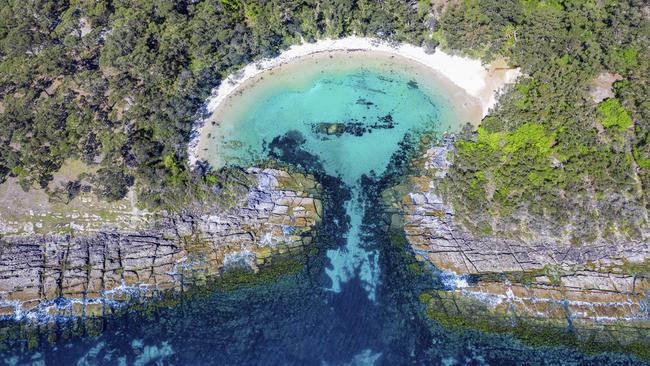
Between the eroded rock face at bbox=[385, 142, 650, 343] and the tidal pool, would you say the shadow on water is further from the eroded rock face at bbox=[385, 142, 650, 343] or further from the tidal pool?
the eroded rock face at bbox=[385, 142, 650, 343]

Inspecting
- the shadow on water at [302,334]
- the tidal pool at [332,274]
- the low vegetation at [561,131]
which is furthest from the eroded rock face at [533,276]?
the shadow on water at [302,334]

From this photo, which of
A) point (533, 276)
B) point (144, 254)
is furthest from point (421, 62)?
point (144, 254)

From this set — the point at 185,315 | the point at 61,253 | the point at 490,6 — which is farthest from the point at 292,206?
the point at 490,6

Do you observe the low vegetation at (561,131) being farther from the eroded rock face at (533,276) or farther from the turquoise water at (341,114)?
the turquoise water at (341,114)

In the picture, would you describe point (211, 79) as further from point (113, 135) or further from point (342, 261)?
point (342, 261)

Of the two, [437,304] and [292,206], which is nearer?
[437,304]

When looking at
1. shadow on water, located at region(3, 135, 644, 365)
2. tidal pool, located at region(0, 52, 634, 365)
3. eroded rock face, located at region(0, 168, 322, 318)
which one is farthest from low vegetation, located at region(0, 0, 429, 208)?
shadow on water, located at region(3, 135, 644, 365)

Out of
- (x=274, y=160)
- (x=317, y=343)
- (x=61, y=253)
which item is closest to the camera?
(x=317, y=343)
